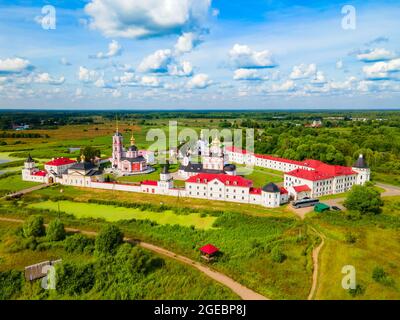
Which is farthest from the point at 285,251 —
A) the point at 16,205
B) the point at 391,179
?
the point at 391,179

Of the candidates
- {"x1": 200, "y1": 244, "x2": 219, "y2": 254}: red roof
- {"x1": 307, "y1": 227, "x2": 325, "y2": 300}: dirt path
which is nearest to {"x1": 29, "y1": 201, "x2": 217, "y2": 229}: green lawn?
{"x1": 200, "y1": 244, "x2": 219, "y2": 254}: red roof

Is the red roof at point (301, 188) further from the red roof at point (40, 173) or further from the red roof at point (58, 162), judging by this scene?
the red roof at point (40, 173)

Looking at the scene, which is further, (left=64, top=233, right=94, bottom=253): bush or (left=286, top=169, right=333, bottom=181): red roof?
(left=286, top=169, right=333, bottom=181): red roof

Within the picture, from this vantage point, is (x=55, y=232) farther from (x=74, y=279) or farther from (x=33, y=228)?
(x=74, y=279)

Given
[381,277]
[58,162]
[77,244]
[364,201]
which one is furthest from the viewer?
[58,162]

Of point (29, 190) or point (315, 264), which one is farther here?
point (29, 190)

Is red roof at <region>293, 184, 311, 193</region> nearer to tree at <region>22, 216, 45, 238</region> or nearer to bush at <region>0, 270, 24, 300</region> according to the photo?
tree at <region>22, 216, 45, 238</region>

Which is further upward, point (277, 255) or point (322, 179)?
point (322, 179)

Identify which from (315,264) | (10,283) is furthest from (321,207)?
(10,283)
